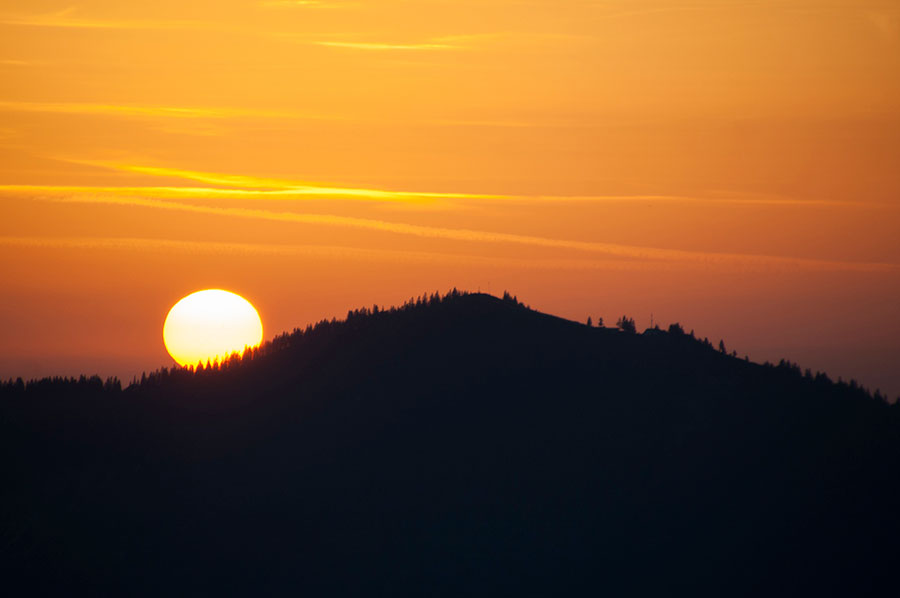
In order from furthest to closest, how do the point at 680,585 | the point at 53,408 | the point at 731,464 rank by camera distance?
the point at 53,408 → the point at 731,464 → the point at 680,585

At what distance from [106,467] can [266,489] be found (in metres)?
10.3

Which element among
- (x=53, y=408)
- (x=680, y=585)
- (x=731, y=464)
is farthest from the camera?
(x=53, y=408)

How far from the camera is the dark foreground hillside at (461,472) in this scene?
76812 mm

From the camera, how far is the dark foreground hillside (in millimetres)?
76812

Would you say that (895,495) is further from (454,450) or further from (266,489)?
(266,489)

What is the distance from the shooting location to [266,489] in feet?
273

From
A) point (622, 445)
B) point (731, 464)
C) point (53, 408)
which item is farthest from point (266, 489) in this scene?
point (731, 464)

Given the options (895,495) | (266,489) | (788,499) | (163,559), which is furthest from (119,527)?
(895,495)

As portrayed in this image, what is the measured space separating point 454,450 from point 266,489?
12232 mm

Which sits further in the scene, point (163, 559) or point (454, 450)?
point (454, 450)

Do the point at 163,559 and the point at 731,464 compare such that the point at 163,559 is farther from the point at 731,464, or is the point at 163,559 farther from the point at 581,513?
the point at 731,464

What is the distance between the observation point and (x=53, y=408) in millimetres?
89125

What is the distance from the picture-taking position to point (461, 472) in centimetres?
8344

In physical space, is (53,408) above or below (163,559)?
above
